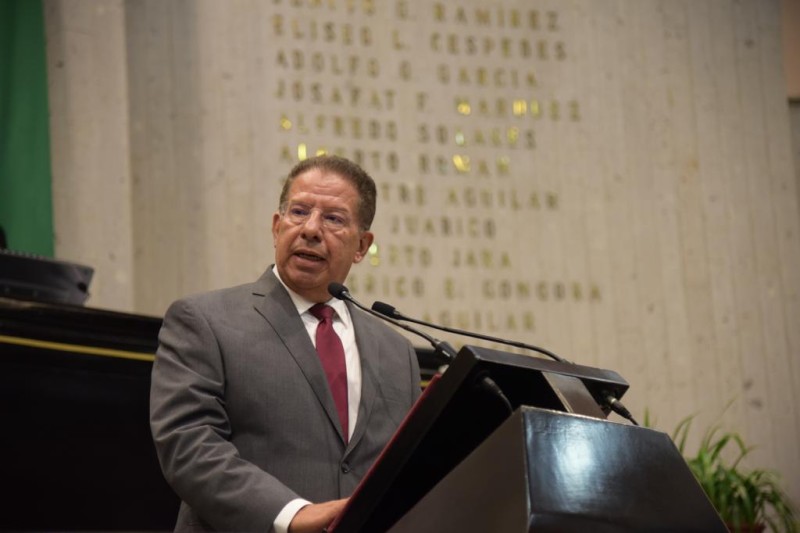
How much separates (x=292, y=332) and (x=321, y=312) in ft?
0.52

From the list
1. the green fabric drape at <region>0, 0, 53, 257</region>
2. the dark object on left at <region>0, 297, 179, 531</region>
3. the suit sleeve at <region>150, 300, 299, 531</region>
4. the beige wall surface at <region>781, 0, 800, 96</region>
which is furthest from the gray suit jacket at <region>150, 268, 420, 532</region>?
the beige wall surface at <region>781, 0, 800, 96</region>

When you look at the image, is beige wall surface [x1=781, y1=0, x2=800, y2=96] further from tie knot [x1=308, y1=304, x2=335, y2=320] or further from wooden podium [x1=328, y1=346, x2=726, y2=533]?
wooden podium [x1=328, y1=346, x2=726, y2=533]

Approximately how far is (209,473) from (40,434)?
1694 mm

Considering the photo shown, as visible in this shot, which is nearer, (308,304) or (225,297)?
(225,297)

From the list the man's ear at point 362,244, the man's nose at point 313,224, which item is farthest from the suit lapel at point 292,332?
the man's ear at point 362,244

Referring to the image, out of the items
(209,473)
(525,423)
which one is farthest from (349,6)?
(525,423)

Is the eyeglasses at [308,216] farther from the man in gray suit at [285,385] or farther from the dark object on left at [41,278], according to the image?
the dark object on left at [41,278]

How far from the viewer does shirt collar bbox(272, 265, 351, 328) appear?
2822 mm

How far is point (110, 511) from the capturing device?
3.84 m

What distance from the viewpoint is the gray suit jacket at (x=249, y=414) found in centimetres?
232

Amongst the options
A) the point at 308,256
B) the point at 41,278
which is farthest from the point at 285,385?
the point at 41,278

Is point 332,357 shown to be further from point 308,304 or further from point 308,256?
point 308,256

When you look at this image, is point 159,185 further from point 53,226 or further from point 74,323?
point 74,323

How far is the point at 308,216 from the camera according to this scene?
9.53 ft
